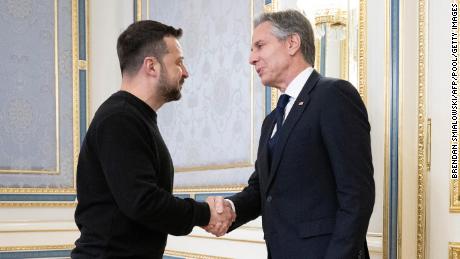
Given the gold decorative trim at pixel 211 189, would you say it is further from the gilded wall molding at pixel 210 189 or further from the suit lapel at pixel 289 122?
the suit lapel at pixel 289 122

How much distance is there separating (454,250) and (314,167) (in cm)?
113

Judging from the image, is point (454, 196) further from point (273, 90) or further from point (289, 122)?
point (273, 90)

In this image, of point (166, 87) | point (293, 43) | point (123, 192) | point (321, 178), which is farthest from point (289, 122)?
point (123, 192)

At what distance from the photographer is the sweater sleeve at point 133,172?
2.03m

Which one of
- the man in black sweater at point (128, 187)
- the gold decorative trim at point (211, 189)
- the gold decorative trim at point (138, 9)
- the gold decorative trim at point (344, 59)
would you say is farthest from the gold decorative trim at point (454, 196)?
the gold decorative trim at point (138, 9)

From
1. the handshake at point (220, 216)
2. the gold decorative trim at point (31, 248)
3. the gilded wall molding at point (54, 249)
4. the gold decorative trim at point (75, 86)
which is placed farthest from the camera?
the gold decorative trim at point (75, 86)

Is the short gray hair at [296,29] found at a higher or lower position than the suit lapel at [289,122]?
higher

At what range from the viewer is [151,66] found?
7.72 ft

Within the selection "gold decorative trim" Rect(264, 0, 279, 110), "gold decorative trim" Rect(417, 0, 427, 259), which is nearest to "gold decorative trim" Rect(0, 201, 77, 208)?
"gold decorative trim" Rect(264, 0, 279, 110)

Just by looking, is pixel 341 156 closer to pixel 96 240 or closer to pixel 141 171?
pixel 141 171

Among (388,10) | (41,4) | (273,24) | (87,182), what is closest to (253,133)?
(388,10)

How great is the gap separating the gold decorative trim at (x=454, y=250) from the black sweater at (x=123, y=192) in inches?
52.2

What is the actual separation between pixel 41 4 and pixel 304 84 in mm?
3426

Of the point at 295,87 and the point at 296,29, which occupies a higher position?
the point at 296,29
